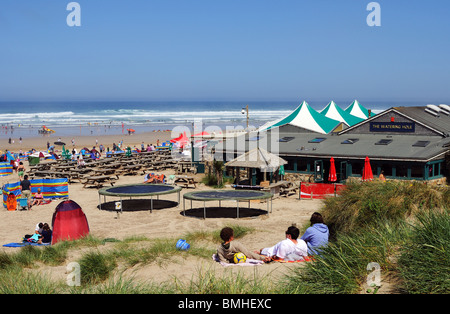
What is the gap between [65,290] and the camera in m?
6.91

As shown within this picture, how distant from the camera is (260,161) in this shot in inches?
957

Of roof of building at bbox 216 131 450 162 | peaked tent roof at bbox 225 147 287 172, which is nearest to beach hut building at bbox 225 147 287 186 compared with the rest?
peaked tent roof at bbox 225 147 287 172

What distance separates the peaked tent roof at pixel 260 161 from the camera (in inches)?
950

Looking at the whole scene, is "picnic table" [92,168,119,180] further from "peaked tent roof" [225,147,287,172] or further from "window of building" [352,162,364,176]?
"window of building" [352,162,364,176]

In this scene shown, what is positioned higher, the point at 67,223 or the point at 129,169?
the point at 67,223

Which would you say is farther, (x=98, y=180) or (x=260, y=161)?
(x=98, y=180)

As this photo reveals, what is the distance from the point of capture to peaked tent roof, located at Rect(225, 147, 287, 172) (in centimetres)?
2414

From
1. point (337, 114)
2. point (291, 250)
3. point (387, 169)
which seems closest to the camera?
point (291, 250)

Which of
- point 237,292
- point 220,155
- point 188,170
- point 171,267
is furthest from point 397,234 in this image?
point 188,170

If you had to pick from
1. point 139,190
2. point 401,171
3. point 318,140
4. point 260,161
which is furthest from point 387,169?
point 139,190

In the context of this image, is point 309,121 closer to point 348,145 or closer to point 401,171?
point 348,145

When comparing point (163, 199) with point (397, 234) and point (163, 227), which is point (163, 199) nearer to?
point (163, 227)

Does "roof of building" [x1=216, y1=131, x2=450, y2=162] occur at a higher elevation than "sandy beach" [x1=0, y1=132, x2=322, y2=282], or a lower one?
higher
